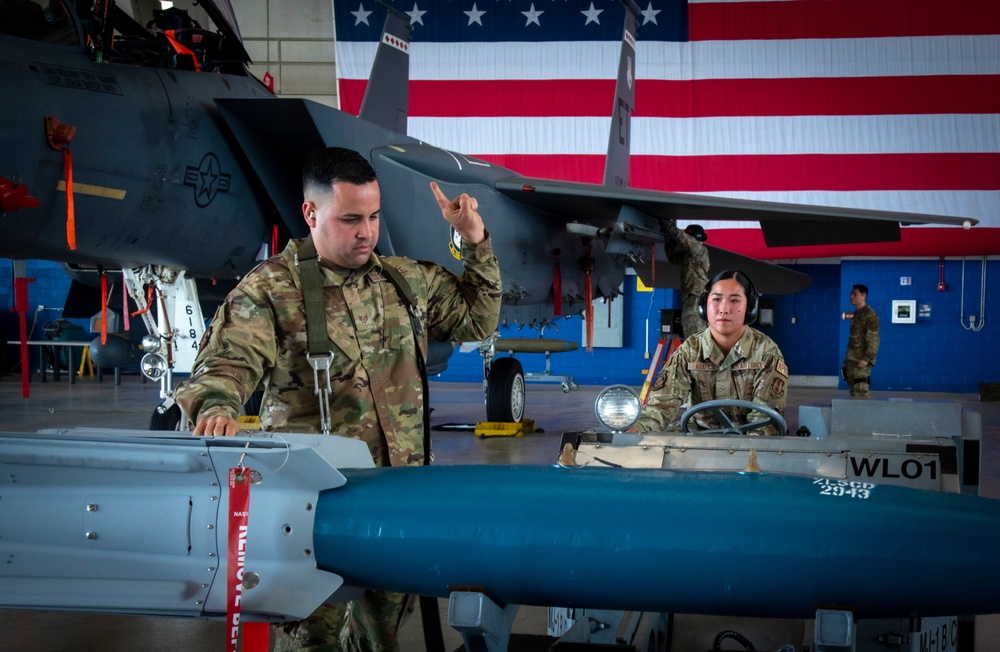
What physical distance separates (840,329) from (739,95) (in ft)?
16.2

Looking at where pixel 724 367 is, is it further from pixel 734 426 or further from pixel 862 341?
pixel 862 341

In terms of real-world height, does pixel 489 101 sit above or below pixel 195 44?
above

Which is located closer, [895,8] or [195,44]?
[195,44]

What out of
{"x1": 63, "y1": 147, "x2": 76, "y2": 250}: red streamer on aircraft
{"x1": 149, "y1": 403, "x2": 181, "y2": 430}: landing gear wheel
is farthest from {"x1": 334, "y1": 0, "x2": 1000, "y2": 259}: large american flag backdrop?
{"x1": 63, "y1": 147, "x2": 76, "y2": 250}: red streamer on aircraft

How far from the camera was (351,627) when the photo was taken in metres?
2.51

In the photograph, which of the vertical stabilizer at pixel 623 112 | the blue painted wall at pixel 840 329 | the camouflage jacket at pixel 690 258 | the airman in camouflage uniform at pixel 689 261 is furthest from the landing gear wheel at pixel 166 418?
the blue painted wall at pixel 840 329

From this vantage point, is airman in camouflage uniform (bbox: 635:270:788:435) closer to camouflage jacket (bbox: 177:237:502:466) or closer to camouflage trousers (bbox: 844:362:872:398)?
camouflage jacket (bbox: 177:237:502:466)

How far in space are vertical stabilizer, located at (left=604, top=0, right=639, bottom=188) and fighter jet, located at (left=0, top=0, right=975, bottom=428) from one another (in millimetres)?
1938

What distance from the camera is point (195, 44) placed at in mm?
6316

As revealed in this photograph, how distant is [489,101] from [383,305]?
1221 cm

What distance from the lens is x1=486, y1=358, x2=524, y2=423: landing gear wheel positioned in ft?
31.7

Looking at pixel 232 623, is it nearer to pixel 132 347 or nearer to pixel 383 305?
pixel 383 305

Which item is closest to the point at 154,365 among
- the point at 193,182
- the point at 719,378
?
the point at 193,182

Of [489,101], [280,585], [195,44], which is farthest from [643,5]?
[280,585]
